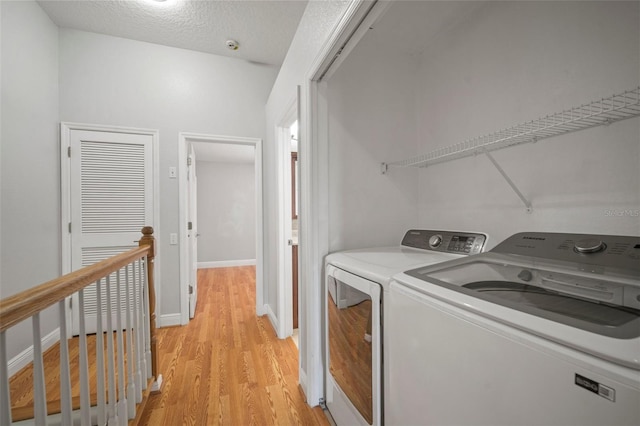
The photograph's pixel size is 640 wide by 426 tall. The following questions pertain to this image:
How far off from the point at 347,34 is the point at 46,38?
283 centimetres

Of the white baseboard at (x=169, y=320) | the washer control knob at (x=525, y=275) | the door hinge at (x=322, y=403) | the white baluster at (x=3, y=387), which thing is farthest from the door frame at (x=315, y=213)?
the white baseboard at (x=169, y=320)

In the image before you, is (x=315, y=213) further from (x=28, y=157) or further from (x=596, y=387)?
(x=28, y=157)

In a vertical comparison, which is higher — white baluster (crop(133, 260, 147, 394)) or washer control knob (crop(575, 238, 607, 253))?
washer control knob (crop(575, 238, 607, 253))

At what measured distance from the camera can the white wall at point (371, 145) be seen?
1668 mm

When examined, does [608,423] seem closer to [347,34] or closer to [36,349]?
[36,349]

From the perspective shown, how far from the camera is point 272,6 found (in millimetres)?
2191

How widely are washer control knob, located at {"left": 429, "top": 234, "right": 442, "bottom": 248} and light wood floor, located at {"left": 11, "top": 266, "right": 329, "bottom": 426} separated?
1.15 m

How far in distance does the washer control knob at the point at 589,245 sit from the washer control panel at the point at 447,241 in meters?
0.39

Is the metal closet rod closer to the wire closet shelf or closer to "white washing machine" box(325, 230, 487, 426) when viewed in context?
the wire closet shelf

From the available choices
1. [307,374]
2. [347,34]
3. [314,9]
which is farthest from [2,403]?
[314,9]

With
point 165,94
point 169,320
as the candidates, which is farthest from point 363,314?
point 165,94

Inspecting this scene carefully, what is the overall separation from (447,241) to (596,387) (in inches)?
40.5

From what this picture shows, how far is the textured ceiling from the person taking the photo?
2.18 meters

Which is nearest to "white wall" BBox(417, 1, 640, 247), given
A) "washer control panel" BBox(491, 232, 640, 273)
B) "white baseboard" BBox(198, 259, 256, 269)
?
"washer control panel" BBox(491, 232, 640, 273)
